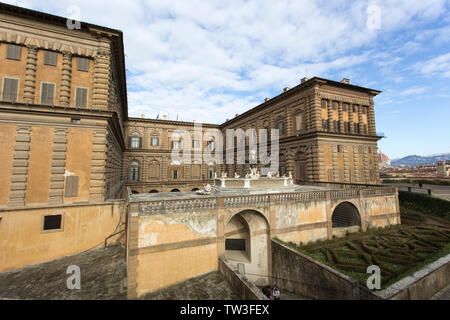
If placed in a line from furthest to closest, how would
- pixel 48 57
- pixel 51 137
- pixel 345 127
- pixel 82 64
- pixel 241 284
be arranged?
pixel 345 127
pixel 82 64
pixel 48 57
pixel 51 137
pixel 241 284

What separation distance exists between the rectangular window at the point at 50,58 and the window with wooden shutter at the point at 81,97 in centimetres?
232

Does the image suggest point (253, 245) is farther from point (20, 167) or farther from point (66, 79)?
point (66, 79)

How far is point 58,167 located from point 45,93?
5.35 meters

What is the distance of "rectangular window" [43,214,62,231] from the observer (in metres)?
12.2

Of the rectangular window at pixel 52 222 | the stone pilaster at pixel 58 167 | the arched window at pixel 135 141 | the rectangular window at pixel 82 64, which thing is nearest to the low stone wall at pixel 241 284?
the rectangular window at pixel 52 222

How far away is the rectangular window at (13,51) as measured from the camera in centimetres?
1295

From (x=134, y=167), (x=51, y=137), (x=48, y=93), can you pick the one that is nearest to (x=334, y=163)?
(x=51, y=137)

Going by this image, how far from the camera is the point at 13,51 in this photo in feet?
42.8

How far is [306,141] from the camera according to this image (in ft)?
80.2

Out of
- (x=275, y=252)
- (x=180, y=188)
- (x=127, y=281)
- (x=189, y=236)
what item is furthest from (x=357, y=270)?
(x=180, y=188)

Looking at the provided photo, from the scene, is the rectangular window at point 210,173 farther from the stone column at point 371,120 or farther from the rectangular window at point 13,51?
the rectangular window at point 13,51

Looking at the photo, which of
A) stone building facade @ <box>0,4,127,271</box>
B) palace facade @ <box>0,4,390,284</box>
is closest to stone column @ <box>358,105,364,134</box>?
palace facade @ <box>0,4,390,284</box>

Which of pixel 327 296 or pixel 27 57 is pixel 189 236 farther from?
pixel 27 57
